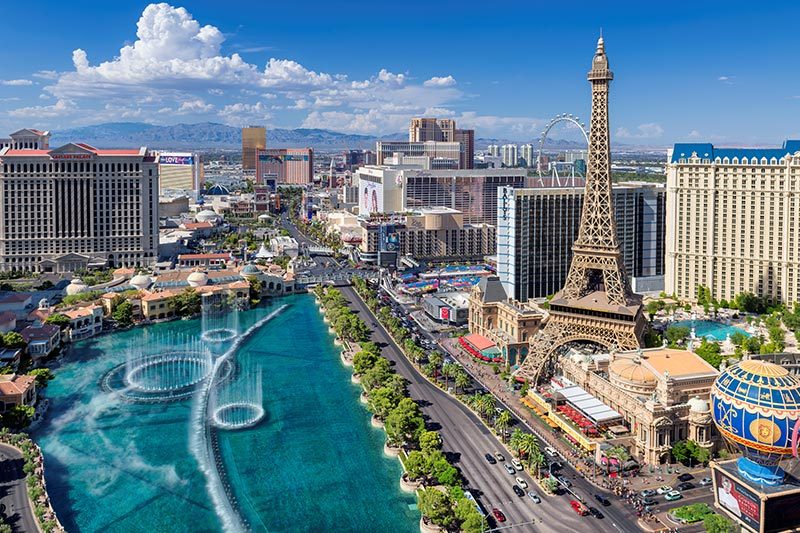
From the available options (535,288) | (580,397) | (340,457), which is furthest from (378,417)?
(535,288)

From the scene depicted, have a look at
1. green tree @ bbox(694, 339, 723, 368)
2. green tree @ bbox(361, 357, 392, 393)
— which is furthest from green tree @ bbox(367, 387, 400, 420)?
green tree @ bbox(694, 339, 723, 368)

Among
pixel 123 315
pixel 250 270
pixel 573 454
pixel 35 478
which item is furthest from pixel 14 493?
pixel 250 270

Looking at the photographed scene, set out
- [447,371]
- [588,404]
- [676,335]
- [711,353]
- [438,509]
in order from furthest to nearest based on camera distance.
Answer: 1. [676,335]
2. [711,353]
3. [447,371]
4. [588,404]
5. [438,509]

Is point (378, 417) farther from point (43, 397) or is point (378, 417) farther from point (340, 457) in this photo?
point (43, 397)

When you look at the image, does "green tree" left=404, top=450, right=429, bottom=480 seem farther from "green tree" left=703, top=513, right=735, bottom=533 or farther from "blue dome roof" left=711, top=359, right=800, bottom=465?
"blue dome roof" left=711, top=359, right=800, bottom=465

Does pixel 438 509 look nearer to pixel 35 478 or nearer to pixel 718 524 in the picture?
pixel 718 524

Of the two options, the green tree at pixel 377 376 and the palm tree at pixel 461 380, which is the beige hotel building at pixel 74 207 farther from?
the palm tree at pixel 461 380
